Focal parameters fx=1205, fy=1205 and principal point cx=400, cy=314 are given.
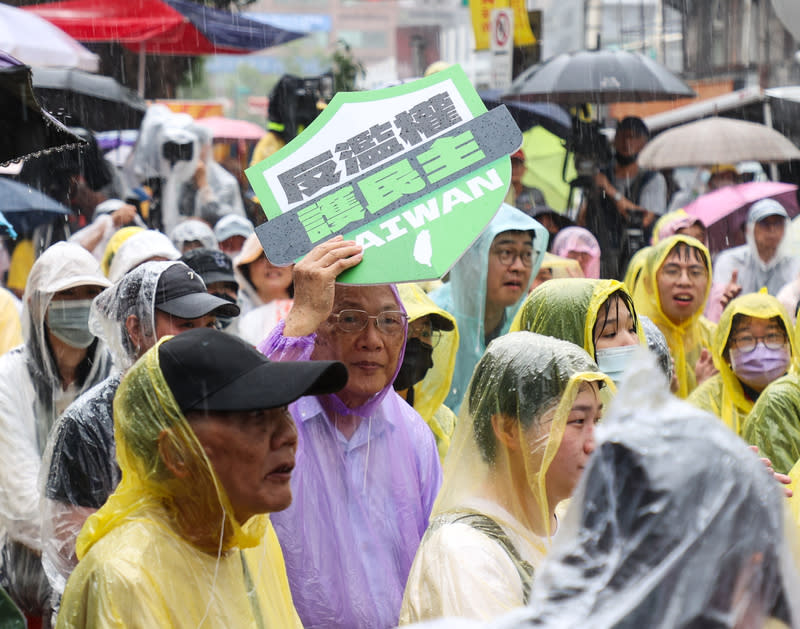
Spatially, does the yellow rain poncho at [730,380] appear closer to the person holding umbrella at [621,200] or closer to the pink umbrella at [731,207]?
the person holding umbrella at [621,200]

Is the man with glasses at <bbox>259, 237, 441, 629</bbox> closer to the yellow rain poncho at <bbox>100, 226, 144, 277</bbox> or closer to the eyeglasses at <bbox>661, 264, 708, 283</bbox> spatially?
the eyeglasses at <bbox>661, 264, 708, 283</bbox>

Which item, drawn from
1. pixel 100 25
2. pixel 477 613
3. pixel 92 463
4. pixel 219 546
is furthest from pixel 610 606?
pixel 100 25

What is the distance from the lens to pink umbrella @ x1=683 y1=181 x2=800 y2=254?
9836mm

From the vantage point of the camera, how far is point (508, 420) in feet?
8.79

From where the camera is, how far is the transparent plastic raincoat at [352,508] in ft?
10.2

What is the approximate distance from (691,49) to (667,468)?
95.7 feet

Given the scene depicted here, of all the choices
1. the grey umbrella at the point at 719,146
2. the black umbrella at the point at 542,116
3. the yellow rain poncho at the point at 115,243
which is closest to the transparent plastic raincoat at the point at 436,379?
the yellow rain poncho at the point at 115,243

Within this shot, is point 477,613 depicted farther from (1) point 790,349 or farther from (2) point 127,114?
(2) point 127,114

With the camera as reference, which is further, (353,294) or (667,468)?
(353,294)

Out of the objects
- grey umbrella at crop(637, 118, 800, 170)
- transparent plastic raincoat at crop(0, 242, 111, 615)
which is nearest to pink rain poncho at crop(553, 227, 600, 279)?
grey umbrella at crop(637, 118, 800, 170)

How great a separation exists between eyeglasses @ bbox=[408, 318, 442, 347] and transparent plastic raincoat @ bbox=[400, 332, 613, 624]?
1.43 metres

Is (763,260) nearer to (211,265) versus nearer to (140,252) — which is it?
(211,265)

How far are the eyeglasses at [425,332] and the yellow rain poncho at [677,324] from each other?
7.45ft

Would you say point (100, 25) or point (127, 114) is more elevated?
point (100, 25)
